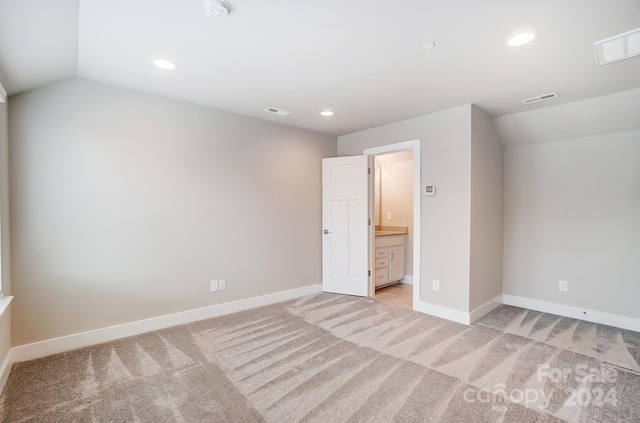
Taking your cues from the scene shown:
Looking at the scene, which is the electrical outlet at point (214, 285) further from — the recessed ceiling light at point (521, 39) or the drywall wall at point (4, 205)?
the recessed ceiling light at point (521, 39)

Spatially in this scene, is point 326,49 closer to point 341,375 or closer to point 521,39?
point 521,39

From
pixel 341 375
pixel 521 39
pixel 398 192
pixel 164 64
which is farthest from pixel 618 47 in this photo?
pixel 398 192

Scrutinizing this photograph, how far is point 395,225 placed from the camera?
551 centimetres

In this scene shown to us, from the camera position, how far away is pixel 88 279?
2.70m

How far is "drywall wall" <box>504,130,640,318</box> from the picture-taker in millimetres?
3172

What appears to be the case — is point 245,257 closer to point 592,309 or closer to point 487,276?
point 487,276

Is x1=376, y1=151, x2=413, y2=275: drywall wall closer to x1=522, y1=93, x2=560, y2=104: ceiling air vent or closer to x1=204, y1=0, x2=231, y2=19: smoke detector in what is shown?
x1=522, y1=93, x2=560, y2=104: ceiling air vent

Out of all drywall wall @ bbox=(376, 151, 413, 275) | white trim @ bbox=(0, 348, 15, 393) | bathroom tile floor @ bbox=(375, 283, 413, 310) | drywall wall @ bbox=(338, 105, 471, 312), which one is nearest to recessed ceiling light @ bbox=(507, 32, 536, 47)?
drywall wall @ bbox=(338, 105, 471, 312)

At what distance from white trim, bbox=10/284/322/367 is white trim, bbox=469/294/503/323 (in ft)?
7.59

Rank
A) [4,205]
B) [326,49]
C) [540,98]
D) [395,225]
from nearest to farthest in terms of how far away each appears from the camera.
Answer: [326,49]
[4,205]
[540,98]
[395,225]

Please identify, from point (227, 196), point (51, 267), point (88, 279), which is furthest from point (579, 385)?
point (51, 267)

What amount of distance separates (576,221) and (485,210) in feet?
3.59

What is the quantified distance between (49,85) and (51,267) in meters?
1.61

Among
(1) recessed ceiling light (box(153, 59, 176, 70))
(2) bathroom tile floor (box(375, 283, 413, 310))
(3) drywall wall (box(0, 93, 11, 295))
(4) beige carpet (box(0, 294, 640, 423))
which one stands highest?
(1) recessed ceiling light (box(153, 59, 176, 70))
